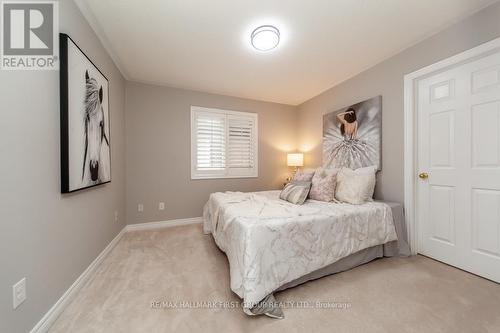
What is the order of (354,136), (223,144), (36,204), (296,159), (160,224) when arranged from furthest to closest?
(296,159)
(223,144)
(160,224)
(354,136)
(36,204)

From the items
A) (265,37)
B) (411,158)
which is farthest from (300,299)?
(265,37)

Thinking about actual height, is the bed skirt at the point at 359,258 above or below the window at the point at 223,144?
below

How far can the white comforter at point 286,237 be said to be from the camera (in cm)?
142

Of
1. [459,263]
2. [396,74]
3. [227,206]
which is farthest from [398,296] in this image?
[396,74]

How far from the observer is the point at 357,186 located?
7.79 ft

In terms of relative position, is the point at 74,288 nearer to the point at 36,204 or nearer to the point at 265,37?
the point at 36,204

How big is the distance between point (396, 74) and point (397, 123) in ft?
2.02

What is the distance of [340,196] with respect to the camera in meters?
2.47

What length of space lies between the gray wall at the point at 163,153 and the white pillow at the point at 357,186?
200 centimetres

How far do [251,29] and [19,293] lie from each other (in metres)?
2.60

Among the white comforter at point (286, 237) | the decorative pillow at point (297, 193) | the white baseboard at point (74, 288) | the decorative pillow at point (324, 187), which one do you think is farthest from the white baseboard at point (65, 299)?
the decorative pillow at point (324, 187)

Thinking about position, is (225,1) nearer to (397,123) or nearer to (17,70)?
(17,70)

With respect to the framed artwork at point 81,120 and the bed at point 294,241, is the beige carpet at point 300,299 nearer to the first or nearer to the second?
the bed at point 294,241

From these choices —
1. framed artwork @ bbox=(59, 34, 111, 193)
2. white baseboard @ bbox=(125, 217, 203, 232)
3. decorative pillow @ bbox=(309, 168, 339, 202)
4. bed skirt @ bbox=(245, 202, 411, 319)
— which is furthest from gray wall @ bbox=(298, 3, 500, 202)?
framed artwork @ bbox=(59, 34, 111, 193)
